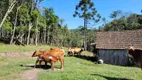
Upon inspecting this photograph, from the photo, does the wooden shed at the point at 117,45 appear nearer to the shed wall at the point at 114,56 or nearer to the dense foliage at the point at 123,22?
the shed wall at the point at 114,56

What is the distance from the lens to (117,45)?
117 ft

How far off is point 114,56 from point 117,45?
1.77m

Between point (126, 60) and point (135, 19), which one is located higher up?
point (135, 19)

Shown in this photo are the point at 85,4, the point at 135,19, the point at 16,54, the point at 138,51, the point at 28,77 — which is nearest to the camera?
the point at 28,77

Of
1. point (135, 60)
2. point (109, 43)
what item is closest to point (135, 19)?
point (109, 43)

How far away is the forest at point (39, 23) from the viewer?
169ft

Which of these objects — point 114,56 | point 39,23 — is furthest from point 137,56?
point 39,23

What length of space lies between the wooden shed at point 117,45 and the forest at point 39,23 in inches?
694

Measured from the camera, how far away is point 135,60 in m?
14.8

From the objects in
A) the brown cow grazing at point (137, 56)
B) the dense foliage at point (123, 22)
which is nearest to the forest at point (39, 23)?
the dense foliage at point (123, 22)

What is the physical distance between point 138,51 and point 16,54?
1866 cm

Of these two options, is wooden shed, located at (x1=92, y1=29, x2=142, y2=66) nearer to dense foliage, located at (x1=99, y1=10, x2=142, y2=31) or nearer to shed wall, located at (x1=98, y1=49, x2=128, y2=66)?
shed wall, located at (x1=98, y1=49, x2=128, y2=66)

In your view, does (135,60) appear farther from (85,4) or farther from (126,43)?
(85,4)

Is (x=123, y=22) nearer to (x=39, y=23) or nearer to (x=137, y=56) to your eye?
(x=39, y=23)
